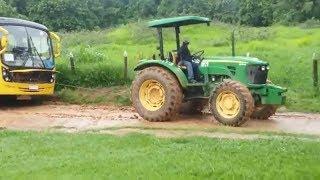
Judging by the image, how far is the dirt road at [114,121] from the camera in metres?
13.4

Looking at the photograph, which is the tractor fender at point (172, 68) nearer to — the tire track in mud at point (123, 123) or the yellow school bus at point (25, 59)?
the tire track in mud at point (123, 123)

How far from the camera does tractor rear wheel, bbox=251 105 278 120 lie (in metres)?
14.6

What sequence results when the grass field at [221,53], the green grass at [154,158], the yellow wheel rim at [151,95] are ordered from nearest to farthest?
the green grass at [154,158] < the yellow wheel rim at [151,95] < the grass field at [221,53]

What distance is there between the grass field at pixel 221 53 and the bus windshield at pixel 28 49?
1013mm

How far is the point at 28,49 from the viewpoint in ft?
59.9

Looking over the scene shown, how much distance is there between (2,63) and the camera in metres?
17.3

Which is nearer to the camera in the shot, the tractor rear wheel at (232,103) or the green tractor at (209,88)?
the tractor rear wheel at (232,103)

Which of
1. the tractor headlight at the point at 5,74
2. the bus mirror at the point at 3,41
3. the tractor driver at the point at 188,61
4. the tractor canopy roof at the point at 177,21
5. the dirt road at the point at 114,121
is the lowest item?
the dirt road at the point at 114,121

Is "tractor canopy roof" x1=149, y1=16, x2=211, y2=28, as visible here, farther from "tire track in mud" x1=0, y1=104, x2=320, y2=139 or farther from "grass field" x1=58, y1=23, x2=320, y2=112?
"grass field" x1=58, y1=23, x2=320, y2=112

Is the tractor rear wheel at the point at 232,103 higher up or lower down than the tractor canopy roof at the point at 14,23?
lower down

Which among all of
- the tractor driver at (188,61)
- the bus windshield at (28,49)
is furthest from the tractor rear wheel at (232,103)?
the bus windshield at (28,49)

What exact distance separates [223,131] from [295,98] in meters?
4.79

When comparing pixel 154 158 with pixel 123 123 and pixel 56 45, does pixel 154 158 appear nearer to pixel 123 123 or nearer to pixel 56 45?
pixel 123 123

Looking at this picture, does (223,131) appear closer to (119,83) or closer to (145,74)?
(145,74)
